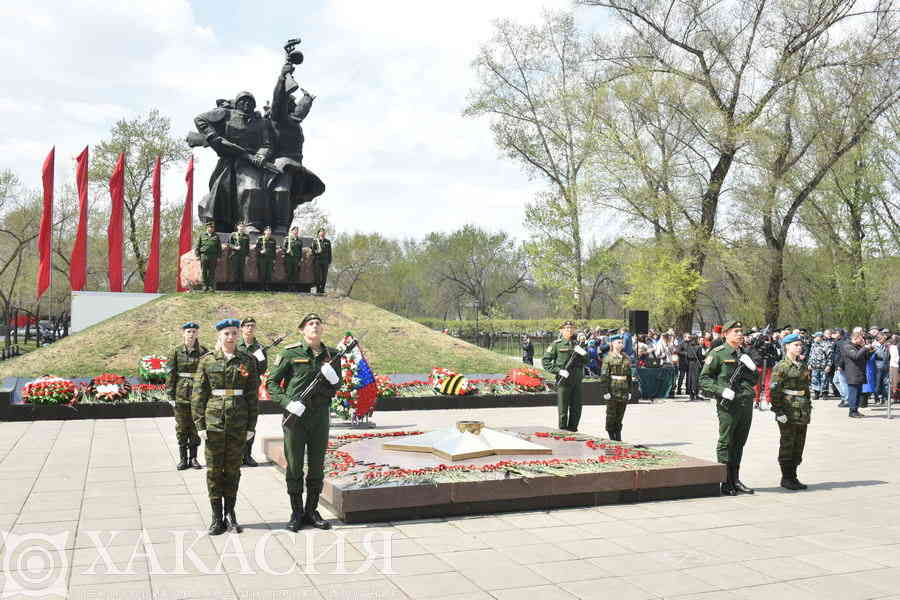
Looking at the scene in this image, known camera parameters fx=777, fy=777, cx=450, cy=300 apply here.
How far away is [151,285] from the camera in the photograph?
35812 mm

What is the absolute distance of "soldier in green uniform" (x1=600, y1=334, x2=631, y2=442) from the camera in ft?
35.6

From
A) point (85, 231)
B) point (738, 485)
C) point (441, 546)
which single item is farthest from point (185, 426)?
point (85, 231)

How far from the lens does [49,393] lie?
1424 cm

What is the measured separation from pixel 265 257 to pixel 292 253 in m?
0.85

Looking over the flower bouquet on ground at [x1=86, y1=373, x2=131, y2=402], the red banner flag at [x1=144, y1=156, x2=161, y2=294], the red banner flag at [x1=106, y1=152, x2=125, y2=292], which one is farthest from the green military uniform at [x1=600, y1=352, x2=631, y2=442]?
the red banner flag at [x1=144, y1=156, x2=161, y2=294]

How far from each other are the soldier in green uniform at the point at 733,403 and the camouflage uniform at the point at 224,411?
476 cm

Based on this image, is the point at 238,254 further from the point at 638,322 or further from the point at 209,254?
the point at 638,322

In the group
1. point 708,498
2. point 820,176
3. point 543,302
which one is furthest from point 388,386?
point 543,302

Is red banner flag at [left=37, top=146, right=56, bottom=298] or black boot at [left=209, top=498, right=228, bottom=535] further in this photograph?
red banner flag at [left=37, top=146, right=56, bottom=298]

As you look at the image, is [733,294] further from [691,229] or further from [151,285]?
[151,285]

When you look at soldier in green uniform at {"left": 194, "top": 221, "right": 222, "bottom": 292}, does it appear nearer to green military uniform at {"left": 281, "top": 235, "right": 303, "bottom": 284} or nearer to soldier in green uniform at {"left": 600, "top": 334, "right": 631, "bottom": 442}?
green military uniform at {"left": 281, "top": 235, "right": 303, "bottom": 284}

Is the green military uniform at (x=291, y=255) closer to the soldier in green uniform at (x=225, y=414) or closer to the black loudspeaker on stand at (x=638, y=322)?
the black loudspeaker on stand at (x=638, y=322)

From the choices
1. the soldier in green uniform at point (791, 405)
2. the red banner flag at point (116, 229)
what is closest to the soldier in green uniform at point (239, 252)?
the red banner flag at point (116, 229)

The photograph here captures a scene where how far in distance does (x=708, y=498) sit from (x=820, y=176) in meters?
25.1
